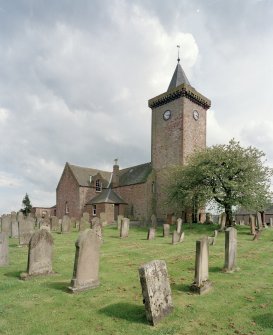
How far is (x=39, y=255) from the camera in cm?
938

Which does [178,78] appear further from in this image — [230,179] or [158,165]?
[230,179]

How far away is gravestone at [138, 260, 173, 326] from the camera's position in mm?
6242

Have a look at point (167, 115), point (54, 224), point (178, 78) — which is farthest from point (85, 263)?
point (178, 78)

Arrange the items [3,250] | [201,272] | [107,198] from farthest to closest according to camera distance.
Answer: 1. [107,198]
2. [3,250]
3. [201,272]

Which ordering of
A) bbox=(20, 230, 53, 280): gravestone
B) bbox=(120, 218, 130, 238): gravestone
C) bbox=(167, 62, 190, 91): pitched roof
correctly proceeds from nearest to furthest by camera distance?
bbox=(20, 230, 53, 280): gravestone → bbox=(120, 218, 130, 238): gravestone → bbox=(167, 62, 190, 91): pitched roof

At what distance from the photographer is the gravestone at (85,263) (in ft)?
26.5

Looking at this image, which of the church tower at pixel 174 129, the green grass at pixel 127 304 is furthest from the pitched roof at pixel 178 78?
the green grass at pixel 127 304

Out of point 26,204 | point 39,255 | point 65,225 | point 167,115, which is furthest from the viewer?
point 26,204

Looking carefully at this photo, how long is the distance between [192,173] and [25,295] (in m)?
21.9

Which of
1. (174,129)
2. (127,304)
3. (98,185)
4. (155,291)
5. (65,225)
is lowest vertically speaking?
(127,304)

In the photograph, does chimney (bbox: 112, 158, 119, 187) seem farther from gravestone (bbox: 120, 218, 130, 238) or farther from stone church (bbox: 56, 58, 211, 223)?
gravestone (bbox: 120, 218, 130, 238)

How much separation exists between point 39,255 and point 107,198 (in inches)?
1199

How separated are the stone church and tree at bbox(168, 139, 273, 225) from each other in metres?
8.34

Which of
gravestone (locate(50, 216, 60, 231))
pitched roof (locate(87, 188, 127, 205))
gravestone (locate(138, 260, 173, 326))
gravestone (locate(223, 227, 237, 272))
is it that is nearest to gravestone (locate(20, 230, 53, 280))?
gravestone (locate(138, 260, 173, 326))
